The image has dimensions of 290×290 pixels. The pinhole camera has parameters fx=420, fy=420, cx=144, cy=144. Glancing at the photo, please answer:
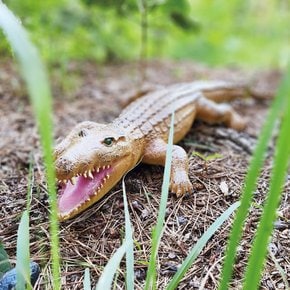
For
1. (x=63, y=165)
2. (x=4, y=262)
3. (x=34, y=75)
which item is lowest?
(x=4, y=262)

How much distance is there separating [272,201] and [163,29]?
15.5 feet

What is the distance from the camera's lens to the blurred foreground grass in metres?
4.05

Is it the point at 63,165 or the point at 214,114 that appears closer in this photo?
the point at 63,165

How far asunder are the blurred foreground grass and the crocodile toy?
3.56 ft

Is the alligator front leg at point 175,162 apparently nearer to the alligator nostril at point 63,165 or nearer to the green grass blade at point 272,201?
the alligator nostril at point 63,165

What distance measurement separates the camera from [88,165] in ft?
6.17

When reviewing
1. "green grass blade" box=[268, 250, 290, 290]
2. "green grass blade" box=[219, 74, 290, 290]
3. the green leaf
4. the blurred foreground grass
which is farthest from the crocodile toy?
the blurred foreground grass

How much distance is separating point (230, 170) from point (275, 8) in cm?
625

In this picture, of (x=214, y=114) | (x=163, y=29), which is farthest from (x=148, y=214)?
(x=163, y=29)

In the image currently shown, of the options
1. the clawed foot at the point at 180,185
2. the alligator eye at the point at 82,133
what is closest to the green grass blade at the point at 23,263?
the alligator eye at the point at 82,133

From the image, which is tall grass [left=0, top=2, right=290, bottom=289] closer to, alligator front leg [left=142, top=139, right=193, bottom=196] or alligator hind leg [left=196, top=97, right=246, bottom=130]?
alligator front leg [left=142, top=139, right=193, bottom=196]

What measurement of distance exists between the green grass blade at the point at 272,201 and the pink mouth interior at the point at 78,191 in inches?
36.1

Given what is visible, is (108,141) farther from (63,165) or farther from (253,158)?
(253,158)

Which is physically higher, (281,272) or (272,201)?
(272,201)
